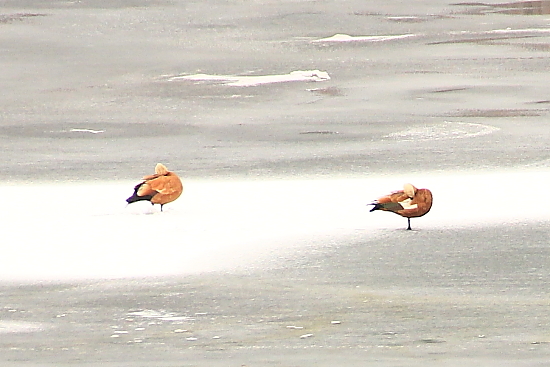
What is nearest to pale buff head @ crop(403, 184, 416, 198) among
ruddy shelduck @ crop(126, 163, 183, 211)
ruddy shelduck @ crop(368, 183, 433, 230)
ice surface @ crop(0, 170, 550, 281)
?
ruddy shelduck @ crop(368, 183, 433, 230)

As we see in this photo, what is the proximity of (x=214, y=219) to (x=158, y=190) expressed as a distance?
51 centimetres

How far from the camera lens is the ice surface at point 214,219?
6.89m

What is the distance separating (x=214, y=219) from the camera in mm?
7891

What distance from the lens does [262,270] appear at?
21.9 ft

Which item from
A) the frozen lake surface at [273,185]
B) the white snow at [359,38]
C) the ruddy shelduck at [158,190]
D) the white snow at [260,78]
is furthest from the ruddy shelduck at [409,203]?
the white snow at [359,38]

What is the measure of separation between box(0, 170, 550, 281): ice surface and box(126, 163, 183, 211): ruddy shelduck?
0.11 meters

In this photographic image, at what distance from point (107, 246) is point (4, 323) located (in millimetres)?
1636

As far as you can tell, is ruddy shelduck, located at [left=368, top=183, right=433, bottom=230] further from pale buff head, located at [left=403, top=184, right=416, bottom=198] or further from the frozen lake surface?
the frozen lake surface

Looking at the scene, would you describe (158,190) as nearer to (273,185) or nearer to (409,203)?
(273,185)

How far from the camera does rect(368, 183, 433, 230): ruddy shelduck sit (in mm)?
7535

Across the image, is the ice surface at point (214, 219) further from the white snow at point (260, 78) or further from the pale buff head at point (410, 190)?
the white snow at point (260, 78)

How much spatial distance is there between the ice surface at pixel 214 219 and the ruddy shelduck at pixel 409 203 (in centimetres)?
13

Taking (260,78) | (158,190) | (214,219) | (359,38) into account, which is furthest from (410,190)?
(359,38)

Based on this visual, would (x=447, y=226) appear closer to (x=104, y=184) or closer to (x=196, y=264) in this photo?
(x=196, y=264)
